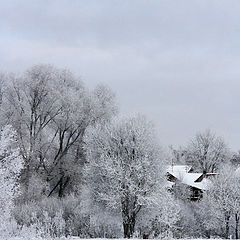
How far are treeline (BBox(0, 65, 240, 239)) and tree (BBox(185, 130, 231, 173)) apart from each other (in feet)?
86.1

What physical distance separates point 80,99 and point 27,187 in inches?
395

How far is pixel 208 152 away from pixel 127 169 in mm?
47971

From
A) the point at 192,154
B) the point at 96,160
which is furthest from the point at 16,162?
the point at 192,154

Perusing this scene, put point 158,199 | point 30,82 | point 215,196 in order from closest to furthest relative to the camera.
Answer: point 158,199, point 215,196, point 30,82

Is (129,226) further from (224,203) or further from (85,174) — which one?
(224,203)

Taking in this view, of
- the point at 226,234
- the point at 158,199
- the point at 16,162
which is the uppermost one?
the point at 16,162

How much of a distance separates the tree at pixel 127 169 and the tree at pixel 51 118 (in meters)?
12.3

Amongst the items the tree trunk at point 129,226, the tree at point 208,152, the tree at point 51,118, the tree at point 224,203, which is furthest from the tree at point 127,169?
the tree at point 208,152

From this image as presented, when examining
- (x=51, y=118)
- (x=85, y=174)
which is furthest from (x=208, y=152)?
(x=85, y=174)

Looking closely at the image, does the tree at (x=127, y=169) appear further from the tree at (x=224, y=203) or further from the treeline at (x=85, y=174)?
the tree at (x=224, y=203)

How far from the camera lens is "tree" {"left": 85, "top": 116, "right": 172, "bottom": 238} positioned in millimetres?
20641

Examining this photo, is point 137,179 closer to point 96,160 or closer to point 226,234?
point 96,160

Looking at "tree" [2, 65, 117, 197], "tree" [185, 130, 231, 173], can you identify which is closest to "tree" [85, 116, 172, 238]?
"tree" [2, 65, 117, 197]

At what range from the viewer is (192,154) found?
230 feet
